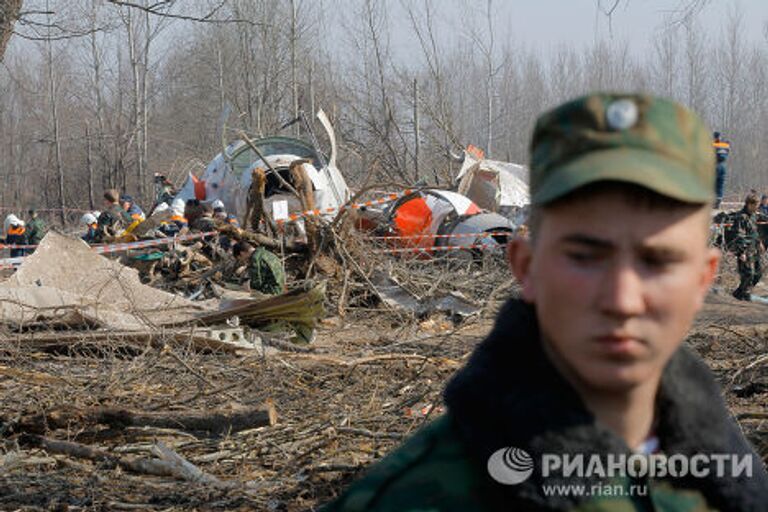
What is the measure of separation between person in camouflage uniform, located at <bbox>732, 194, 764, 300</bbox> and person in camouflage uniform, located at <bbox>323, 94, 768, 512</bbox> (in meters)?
13.1

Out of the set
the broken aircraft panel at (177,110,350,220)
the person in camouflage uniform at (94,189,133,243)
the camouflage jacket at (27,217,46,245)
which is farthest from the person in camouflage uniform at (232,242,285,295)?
the camouflage jacket at (27,217,46,245)

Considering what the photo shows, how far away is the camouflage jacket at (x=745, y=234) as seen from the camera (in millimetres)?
13617

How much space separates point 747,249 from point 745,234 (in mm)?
398

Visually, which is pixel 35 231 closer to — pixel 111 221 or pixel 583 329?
pixel 111 221

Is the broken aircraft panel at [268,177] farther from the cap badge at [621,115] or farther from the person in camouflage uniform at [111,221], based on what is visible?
the cap badge at [621,115]

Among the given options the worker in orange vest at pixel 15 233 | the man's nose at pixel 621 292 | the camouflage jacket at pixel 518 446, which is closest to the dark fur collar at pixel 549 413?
the camouflage jacket at pixel 518 446

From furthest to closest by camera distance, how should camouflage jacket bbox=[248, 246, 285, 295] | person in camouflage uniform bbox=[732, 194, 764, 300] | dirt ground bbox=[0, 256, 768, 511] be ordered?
person in camouflage uniform bbox=[732, 194, 764, 300] < camouflage jacket bbox=[248, 246, 285, 295] < dirt ground bbox=[0, 256, 768, 511]

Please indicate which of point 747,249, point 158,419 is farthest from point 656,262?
point 747,249

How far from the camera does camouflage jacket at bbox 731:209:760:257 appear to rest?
1362 cm

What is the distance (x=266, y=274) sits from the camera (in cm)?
1084

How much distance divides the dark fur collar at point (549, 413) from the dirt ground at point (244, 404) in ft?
10.2

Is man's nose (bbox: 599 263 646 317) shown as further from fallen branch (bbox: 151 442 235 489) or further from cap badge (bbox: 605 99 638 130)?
fallen branch (bbox: 151 442 235 489)

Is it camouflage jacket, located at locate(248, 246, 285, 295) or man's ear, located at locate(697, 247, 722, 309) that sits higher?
man's ear, located at locate(697, 247, 722, 309)

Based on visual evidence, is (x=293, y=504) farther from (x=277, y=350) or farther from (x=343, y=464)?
(x=277, y=350)
